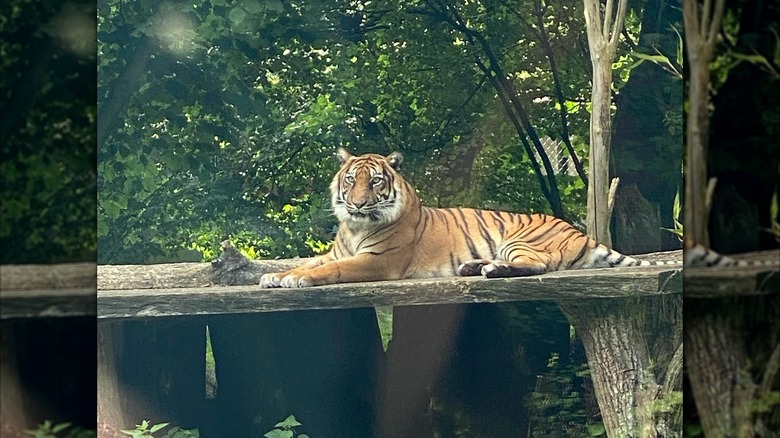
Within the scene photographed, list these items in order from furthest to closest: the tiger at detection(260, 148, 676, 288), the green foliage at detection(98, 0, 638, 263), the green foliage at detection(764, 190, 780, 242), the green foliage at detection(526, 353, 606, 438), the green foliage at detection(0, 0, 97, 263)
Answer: the green foliage at detection(526, 353, 606, 438)
the tiger at detection(260, 148, 676, 288)
the green foliage at detection(98, 0, 638, 263)
the green foliage at detection(764, 190, 780, 242)
the green foliage at detection(0, 0, 97, 263)

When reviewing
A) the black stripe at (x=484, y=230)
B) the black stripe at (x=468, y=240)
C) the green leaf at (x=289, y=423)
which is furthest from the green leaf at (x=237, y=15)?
the green leaf at (x=289, y=423)

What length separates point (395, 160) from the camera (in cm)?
471

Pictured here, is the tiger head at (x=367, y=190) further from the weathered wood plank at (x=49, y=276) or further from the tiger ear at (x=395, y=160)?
the weathered wood plank at (x=49, y=276)

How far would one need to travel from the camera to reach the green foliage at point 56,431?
3570mm

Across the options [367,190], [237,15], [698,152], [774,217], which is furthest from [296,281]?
[774,217]

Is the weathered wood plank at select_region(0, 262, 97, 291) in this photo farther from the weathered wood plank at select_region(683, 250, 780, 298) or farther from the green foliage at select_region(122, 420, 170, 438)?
the weathered wood plank at select_region(683, 250, 780, 298)

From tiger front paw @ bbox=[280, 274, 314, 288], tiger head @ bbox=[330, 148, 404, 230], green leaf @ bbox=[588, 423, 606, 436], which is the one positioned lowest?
green leaf @ bbox=[588, 423, 606, 436]

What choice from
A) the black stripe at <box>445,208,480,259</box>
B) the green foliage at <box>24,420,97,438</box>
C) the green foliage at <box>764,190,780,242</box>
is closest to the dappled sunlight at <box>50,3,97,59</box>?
the green foliage at <box>24,420,97,438</box>

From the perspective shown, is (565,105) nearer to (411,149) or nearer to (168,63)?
(411,149)

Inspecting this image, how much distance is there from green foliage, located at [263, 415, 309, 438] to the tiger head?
3.24ft

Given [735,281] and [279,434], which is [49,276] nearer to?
[279,434]

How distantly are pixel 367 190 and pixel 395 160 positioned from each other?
200 millimetres

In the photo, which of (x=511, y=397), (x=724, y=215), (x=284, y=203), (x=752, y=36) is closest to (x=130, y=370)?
(x=284, y=203)

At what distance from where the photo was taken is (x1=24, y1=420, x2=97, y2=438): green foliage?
3570 mm
